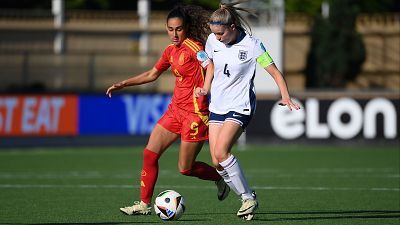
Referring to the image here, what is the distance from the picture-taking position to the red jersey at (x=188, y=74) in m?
10.9

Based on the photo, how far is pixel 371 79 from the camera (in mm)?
42531

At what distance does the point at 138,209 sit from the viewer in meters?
10.9

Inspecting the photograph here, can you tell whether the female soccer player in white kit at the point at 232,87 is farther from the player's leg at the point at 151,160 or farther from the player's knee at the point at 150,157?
the player's knee at the point at 150,157

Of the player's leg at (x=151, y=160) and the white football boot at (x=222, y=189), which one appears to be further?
the white football boot at (x=222, y=189)

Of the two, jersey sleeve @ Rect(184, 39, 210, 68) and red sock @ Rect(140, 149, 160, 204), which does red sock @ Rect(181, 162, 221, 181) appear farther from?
jersey sleeve @ Rect(184, 39, 210, 68)

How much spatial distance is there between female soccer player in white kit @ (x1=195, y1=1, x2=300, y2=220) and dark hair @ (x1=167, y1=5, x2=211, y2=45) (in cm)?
50

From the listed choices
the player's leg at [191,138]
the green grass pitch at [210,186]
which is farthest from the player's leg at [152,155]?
the green grass pitch at [210,186]

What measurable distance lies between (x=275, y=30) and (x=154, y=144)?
17.0m

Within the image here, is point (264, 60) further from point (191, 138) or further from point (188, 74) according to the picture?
point (191, 138)

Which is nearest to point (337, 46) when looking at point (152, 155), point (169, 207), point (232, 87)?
point (152, 155)

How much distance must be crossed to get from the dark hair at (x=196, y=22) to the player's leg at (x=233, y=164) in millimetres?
1199

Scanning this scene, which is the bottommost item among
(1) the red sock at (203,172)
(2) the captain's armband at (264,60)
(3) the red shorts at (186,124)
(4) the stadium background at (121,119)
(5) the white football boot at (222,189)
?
(4) the stadium background at (121,119)

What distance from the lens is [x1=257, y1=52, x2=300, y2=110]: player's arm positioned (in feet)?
32.7

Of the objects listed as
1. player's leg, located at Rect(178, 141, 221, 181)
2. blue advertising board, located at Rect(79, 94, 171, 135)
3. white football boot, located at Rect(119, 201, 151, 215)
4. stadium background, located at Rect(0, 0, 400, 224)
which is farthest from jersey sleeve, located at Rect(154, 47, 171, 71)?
blue advertising board, located at Rect(79, 94, 171, 135)
